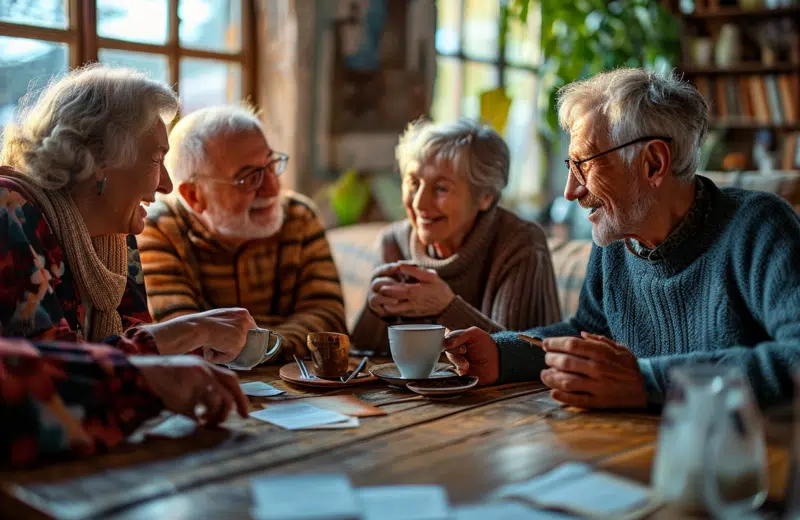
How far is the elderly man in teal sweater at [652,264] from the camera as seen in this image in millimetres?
1513

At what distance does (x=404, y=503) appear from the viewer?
1027 millimetres

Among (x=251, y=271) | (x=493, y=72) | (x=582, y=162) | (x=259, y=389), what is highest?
(x=493, y=72)

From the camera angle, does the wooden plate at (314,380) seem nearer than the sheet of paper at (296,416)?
No

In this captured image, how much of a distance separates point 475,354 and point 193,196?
114 centimetres

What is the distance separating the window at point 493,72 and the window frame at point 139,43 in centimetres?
133

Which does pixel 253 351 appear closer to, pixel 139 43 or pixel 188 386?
pixel 188 386

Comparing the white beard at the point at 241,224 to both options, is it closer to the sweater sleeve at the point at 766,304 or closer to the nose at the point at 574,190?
the nose at the point at 574,190

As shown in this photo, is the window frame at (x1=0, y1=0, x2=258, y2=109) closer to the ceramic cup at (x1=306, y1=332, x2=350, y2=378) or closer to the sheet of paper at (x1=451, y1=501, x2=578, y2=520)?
the ceramic cup at (x1=306, y1=332, x2=350, y2=378)

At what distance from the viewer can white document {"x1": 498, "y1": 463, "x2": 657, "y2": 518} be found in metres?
1.03

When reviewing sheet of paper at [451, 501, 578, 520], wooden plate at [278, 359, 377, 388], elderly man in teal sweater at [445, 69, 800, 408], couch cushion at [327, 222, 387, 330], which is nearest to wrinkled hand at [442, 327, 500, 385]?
elderly man in teal sweater at [445, 69, 800, 408]

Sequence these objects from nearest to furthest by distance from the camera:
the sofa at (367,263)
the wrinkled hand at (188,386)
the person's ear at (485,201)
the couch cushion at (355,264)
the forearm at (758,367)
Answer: the wrinkled hand at (188,386) < the forearm at (758,367) < the person's ear at (485,201) < the sofa at (367,263) < the couch cushion at (355,264)

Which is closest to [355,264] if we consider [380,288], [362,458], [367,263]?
[367,263]

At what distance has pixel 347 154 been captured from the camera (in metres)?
4.34

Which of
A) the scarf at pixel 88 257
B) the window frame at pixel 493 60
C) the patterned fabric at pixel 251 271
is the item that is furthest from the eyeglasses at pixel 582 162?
the window frame at pixel 493 60
